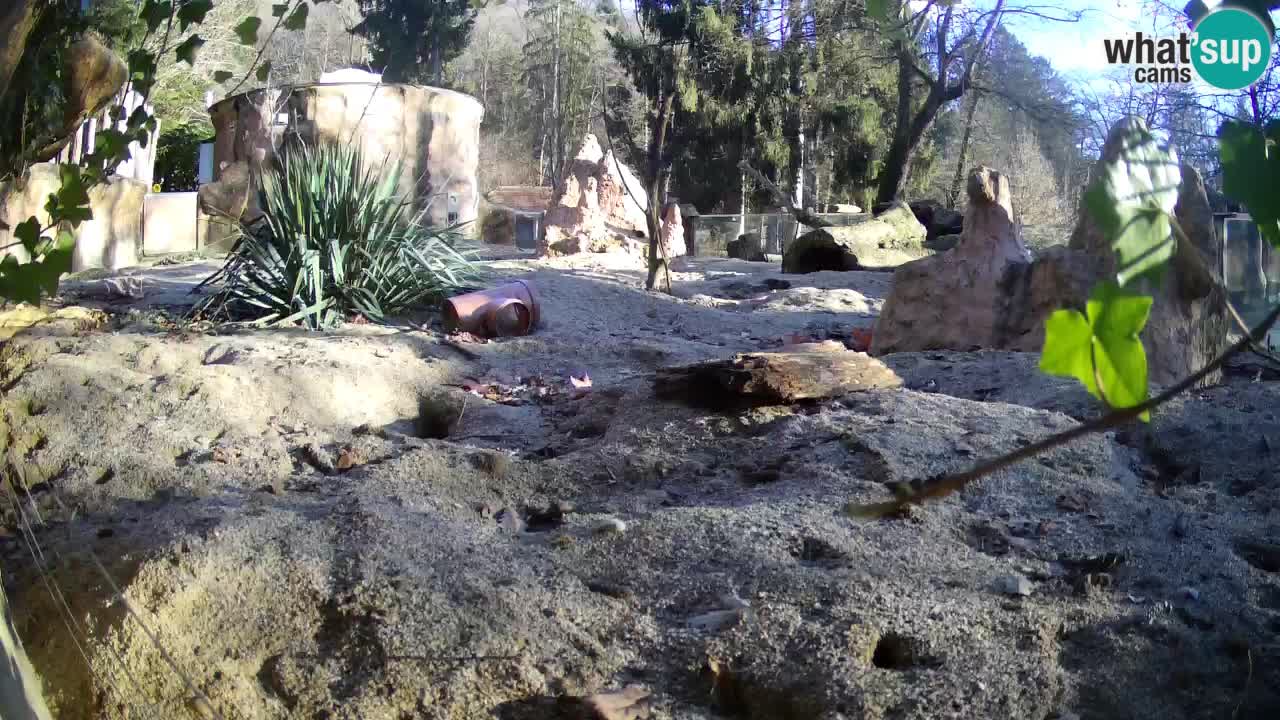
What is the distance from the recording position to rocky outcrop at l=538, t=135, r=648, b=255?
1317cm

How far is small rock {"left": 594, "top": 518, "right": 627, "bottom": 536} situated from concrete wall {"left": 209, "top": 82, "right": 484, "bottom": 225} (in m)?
10.7

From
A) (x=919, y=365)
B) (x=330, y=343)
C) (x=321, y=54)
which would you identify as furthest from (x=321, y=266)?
(x=321, y=54)

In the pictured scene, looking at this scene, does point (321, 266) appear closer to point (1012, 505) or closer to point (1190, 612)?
point (1012, 505)

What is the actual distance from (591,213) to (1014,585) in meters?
11.6

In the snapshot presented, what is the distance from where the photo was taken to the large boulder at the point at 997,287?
16.9 ft

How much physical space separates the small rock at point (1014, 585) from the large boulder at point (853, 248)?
9.52 meters

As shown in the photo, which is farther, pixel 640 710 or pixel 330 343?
pixel 330 343

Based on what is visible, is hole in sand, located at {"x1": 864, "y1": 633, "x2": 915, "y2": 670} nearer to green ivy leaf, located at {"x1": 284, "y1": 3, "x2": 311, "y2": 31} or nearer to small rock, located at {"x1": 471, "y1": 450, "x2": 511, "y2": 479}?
small rock, located at {"x1": 471, "y1": 450, "x2": 511, "y2": 479}

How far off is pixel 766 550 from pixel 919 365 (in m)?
2.77

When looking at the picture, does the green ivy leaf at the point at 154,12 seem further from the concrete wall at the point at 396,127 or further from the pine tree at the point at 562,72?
the pine tree at the point at 562,72

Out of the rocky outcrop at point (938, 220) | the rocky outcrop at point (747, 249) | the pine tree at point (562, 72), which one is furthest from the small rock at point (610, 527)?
the pine tree at point (562, 72)

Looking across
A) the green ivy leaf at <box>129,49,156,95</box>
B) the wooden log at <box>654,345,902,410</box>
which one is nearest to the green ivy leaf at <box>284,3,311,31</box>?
the green ivy leaf at <box>129,49,156,95</box>

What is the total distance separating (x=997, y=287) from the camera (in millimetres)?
6047

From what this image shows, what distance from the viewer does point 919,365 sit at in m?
5.06
